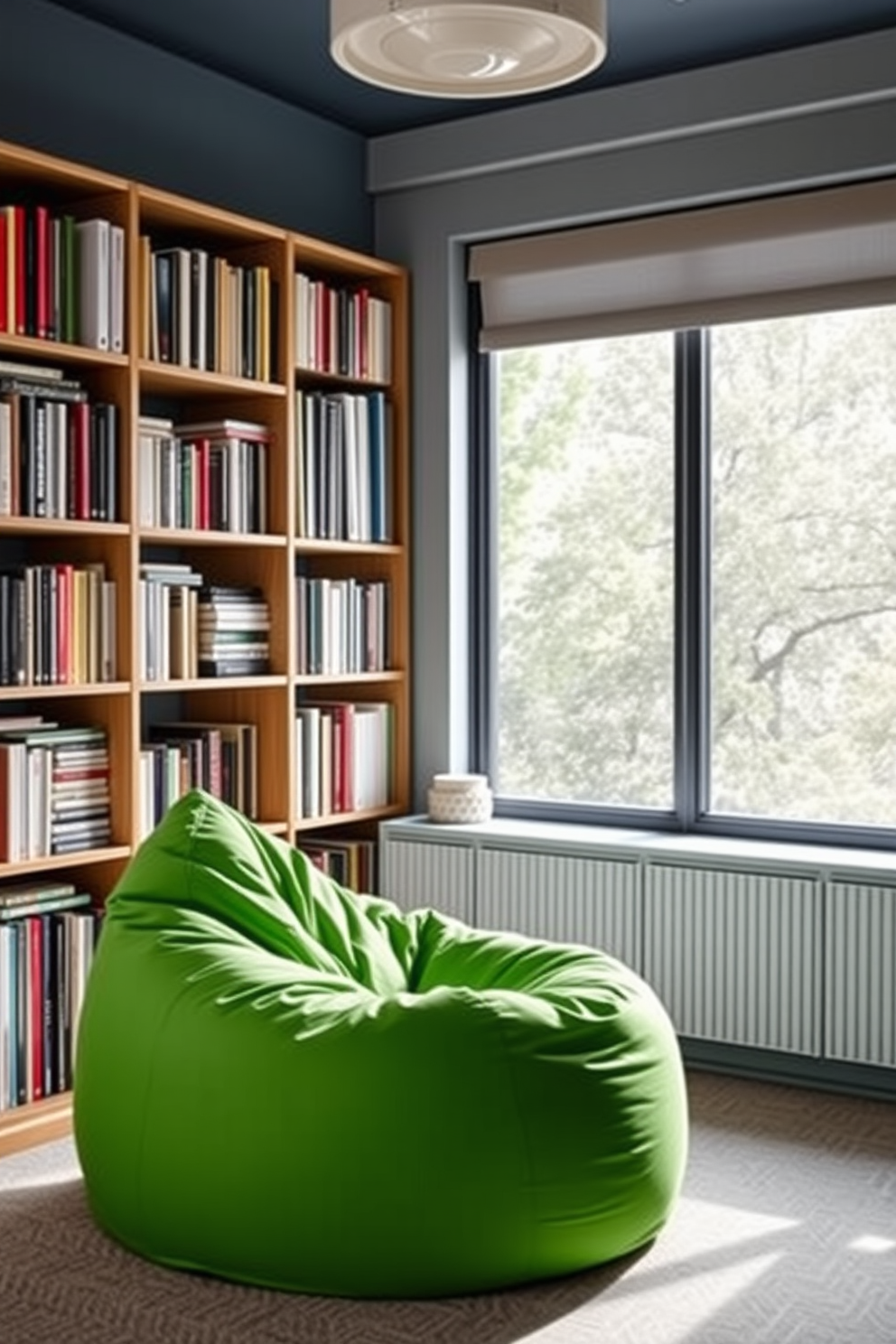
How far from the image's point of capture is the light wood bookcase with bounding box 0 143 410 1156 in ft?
13.2

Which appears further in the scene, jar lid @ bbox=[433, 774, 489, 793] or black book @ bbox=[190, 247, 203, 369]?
jar lid @ bbox=[433, 774, 489, 793]

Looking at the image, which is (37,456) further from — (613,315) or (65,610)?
(613,315)

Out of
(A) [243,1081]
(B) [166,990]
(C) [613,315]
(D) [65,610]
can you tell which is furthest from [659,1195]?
(C) [613,315]

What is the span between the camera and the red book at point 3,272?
3.81 meters

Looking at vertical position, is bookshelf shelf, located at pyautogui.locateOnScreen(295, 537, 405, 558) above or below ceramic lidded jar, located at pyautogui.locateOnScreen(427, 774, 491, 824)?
above

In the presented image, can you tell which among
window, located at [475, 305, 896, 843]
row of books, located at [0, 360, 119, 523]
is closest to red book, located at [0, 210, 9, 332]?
row of books, located at [0, 360, 119, 523]

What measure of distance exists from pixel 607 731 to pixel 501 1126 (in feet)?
7.21

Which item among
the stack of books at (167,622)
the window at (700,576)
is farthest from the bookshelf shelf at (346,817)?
the stack of books at (167,622)

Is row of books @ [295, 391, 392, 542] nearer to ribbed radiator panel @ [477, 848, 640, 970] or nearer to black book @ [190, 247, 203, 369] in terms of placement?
black book @ [190, 247, 203, 369]

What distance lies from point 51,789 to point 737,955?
1885 millimetres

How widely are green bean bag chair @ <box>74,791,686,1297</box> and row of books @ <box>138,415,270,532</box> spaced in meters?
1.28

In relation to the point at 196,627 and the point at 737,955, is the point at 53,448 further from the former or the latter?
the point at 737,955

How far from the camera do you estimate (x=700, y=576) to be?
15.8 ft

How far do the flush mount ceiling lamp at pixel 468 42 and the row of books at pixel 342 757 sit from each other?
2.17 m
